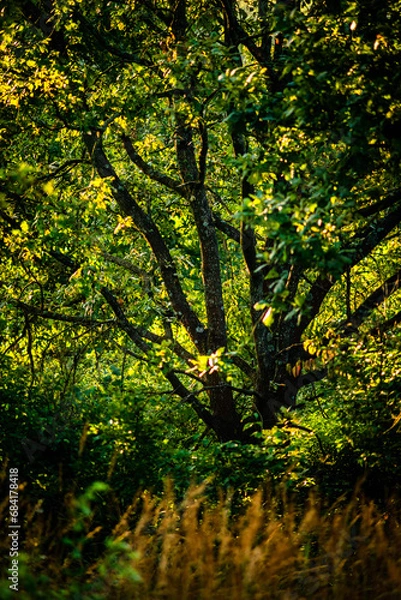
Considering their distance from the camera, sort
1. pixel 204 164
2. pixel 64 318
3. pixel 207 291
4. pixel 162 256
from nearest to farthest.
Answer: pixel 204 164
pixel 64 318
pixel 207 291
pixel 162 256

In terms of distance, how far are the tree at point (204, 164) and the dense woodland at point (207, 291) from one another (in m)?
0.04

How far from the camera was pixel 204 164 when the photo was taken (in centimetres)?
871

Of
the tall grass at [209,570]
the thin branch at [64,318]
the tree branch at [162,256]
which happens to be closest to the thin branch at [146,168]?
the tree branch at [162,256]

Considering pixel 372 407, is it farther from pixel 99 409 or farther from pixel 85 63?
pixel 85 63

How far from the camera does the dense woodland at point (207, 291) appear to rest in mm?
4316

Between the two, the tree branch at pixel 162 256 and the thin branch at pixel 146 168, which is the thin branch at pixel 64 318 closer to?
the tree branch at pixel 162 256

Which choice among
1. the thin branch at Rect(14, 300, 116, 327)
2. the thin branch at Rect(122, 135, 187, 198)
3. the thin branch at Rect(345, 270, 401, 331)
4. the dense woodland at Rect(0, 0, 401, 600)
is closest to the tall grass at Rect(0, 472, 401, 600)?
the dense woodland at Rect(0, 0, 401, 600)

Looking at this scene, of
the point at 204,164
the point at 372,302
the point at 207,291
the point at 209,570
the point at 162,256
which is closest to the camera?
the point at 209,570

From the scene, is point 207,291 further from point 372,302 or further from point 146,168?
point 372,302

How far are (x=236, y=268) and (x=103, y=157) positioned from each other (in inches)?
171

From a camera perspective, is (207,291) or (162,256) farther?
→ (162,256)

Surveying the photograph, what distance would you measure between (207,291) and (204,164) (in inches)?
84.7

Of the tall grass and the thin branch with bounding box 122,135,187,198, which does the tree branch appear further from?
the tall grass

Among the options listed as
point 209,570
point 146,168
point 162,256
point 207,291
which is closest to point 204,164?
point 146,168
